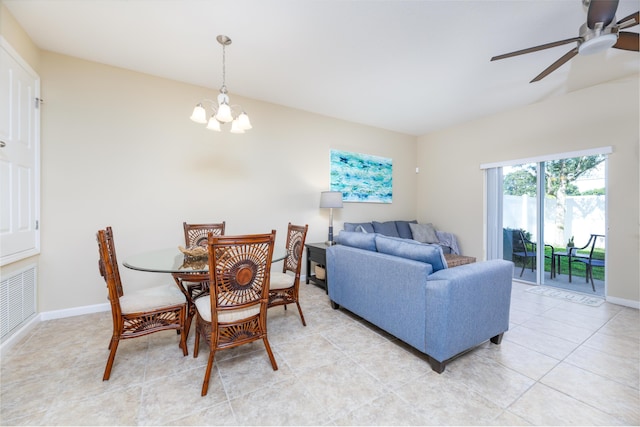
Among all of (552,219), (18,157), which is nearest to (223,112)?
(18,157)

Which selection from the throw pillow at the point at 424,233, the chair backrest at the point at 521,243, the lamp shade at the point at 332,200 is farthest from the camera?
the throw pillow at the point at 424,233

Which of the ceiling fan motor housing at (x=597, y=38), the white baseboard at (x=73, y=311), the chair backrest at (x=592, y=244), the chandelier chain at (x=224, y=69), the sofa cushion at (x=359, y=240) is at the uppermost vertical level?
the chandelier chain at (x=224, y=69)

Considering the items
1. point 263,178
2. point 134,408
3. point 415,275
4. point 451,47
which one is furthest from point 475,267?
point 263,178

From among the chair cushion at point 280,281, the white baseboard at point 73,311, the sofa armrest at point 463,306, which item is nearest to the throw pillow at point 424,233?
the sofa armrest at point 463,306

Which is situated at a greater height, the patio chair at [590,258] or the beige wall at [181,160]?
the beige wall at [181,160]

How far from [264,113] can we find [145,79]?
1452mm

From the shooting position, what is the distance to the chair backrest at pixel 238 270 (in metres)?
1.58

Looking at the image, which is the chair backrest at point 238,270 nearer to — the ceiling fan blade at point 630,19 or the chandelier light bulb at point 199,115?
the chandelier light bulb at point 199,115

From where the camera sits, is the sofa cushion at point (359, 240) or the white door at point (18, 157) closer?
the white door at point (18, 157)

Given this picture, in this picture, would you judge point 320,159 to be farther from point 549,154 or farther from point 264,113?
point 549,154

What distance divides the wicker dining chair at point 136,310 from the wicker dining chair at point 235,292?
0.81 ft

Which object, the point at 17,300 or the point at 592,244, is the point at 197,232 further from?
the point at 592,244

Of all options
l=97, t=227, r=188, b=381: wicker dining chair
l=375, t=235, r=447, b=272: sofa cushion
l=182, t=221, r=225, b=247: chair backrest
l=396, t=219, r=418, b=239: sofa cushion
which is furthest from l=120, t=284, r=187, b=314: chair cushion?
l=396, t=219, r=418, b=239: sofa cushion

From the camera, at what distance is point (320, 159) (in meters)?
4.34
